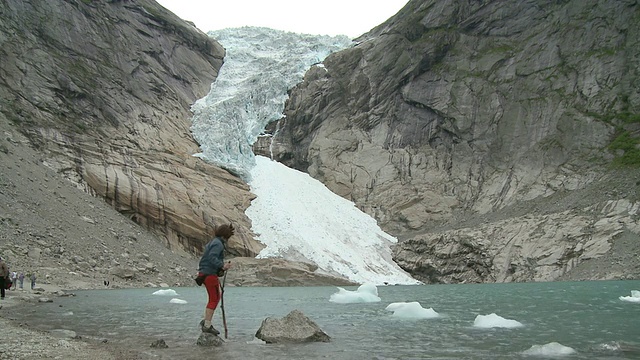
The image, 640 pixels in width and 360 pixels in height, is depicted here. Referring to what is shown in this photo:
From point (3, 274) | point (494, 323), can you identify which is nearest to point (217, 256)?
point (494, 323)

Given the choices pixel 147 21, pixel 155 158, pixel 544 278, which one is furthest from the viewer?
pixel 147 21

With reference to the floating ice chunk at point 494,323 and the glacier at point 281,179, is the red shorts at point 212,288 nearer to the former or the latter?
the floating ice chunk at point 494,323

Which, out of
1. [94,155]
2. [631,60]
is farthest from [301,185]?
[631,60]

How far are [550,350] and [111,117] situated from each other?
52194 millimetres

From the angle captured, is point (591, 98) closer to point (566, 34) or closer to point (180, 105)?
point (566, 34)

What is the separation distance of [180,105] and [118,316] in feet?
179

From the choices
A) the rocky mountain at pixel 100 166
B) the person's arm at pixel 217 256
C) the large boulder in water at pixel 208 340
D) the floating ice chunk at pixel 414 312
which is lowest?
the large boulder in water at pixel 208 340

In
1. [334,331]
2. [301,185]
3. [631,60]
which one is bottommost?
[334,331]

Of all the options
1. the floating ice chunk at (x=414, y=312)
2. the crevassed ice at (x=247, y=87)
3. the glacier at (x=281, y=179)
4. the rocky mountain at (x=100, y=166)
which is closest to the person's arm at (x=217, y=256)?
the floating ice chunk at (x=414, y=312)

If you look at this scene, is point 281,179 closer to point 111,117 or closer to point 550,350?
point 111,117

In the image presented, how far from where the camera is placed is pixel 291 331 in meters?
11.1

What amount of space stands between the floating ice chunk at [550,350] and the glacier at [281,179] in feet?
120

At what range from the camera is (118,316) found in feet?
53.0

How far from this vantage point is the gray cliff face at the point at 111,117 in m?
46.0
